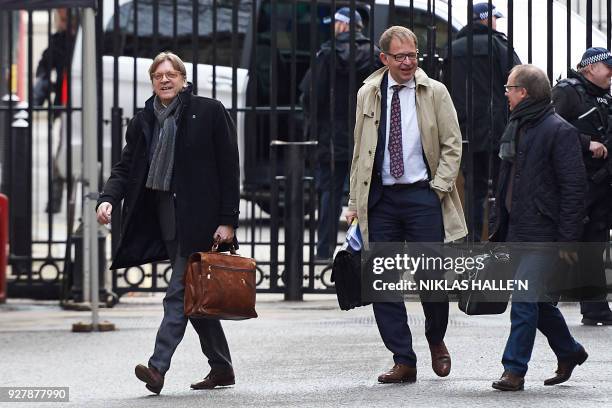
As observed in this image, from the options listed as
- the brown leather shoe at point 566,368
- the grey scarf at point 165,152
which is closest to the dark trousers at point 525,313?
the brown leather shoe at point 566,368

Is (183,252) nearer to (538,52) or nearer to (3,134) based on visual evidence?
(538,52)

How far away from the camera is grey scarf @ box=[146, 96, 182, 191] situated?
8.02 m

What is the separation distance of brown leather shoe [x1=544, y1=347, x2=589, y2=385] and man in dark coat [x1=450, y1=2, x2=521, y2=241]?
3691mm

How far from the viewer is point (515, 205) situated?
7.71m

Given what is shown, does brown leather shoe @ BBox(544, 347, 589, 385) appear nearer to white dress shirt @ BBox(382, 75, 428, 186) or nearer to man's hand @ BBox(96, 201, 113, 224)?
white dress shirt @ BBox(382, 75, 428, 186)

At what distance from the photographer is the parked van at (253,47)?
1164 cm

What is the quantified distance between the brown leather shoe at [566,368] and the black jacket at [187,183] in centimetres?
172

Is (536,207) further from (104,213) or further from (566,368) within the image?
(104,213)

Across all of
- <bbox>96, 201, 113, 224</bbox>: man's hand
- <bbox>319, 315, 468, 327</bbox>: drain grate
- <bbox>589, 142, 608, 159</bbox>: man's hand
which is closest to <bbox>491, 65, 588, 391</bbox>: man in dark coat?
<bbox>96, 201, 113, 224</bbox>: man's hand

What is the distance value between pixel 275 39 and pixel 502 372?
163 inches

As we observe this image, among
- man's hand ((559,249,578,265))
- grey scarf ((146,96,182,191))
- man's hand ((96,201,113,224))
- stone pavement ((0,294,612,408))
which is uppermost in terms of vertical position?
grey scarf ((146,96,182,191))

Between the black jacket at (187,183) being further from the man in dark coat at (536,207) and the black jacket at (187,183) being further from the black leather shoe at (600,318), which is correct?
the black leather shoe at (600,318)

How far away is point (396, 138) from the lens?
803 cm

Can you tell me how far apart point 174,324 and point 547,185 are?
191 cm
